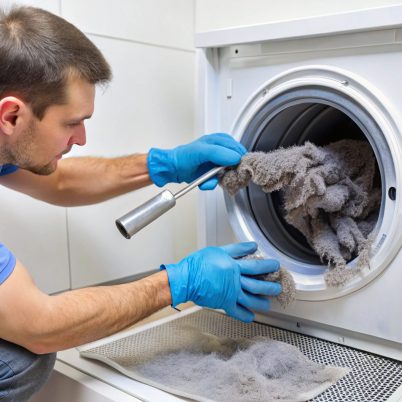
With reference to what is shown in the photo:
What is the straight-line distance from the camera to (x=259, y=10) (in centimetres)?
129

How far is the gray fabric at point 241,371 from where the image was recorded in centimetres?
103

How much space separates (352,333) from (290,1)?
84 cm

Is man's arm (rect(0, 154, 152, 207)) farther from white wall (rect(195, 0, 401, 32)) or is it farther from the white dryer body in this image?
white wall (rect(195, 0, 401, 32))

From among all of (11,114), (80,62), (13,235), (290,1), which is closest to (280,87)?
(290,1)

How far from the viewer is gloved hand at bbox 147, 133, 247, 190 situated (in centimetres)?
130

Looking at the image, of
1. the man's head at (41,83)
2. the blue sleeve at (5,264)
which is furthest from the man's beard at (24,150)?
the blue sleeve at (5,264)

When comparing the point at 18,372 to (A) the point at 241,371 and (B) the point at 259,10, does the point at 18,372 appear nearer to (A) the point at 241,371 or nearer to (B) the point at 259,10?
(A) the point at 241,371

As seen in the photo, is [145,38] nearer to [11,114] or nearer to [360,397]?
[11,114]

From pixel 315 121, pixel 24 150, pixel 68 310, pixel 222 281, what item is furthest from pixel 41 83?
pixel 315 121

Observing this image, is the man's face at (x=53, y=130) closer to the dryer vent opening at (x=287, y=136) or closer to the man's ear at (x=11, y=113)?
the man's ear at (x=11, y=113)

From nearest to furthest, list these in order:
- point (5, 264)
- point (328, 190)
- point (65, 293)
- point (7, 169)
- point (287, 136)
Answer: point (5, 264) < point (65, 293) < point (328, 190) < point (7, 169) < point (287, 136)

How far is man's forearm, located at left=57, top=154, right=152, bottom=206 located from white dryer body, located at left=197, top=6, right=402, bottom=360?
224mm

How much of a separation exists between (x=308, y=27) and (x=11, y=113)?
693 millimetres

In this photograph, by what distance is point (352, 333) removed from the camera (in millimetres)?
1261
